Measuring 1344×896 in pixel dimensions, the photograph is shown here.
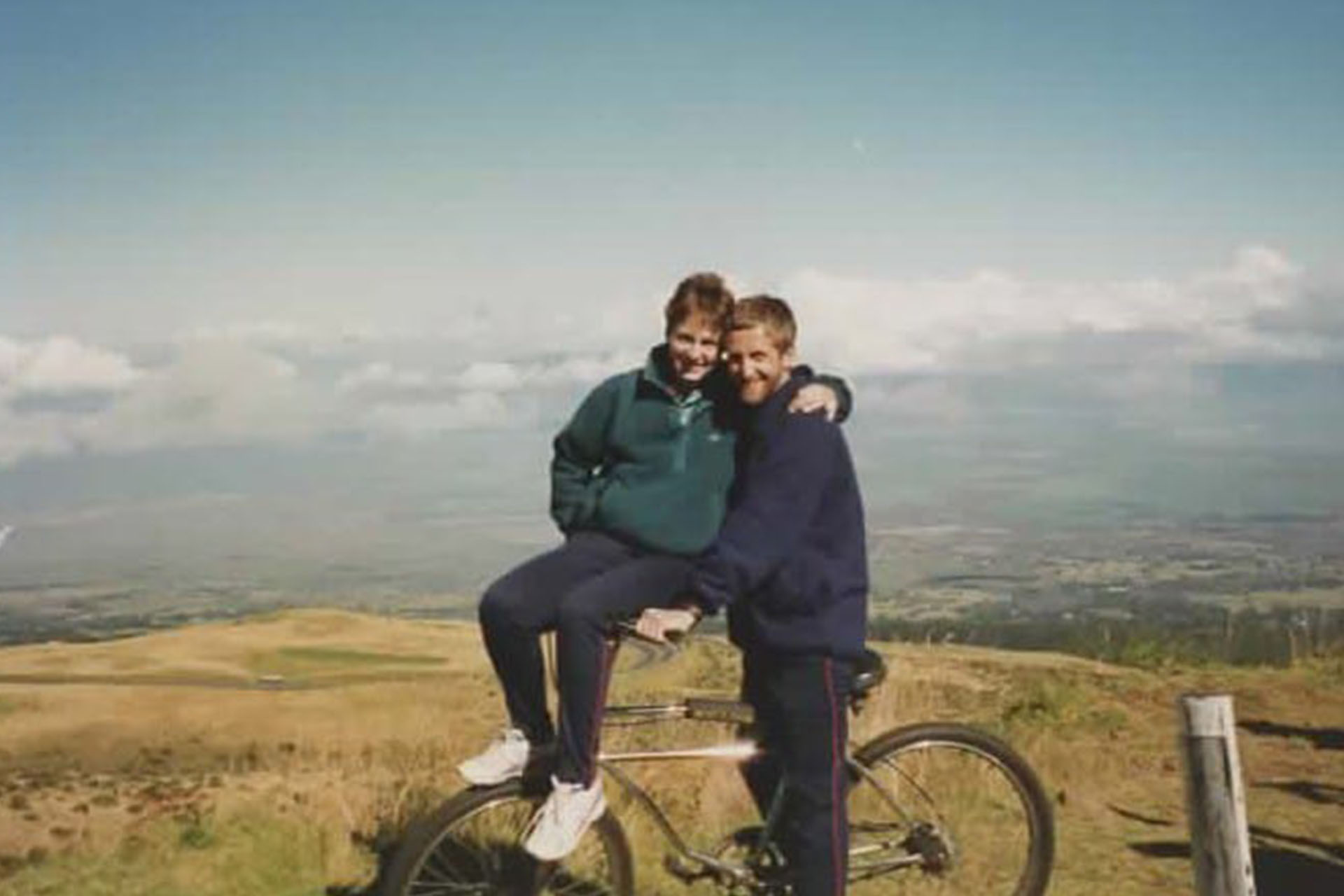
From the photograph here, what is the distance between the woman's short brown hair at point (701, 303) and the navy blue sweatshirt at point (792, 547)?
35 centimetres

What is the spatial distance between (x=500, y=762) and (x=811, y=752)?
114 centimetres

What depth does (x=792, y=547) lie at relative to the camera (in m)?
4.58

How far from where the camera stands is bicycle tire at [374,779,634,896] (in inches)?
183

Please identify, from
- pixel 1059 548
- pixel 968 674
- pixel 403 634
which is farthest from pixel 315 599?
pixel 968 674

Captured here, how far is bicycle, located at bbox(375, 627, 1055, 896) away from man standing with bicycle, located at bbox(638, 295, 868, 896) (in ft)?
0.66

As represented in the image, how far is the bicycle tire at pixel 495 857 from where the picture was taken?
4.65 metres

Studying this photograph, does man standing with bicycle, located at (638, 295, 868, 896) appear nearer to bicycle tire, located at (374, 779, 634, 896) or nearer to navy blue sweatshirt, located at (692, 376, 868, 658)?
navy blue sweatshirt, located at (692, 376, 868, 658)

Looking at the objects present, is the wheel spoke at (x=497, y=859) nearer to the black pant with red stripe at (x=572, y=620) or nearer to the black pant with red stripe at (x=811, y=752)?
the black pant with red stripe at (x=572, y=620)

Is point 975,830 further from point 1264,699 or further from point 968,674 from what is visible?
point 968,674

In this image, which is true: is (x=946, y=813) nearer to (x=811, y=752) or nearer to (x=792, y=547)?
(x=811, y=752)

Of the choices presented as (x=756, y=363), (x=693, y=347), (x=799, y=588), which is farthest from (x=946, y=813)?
(x=693, y=347)

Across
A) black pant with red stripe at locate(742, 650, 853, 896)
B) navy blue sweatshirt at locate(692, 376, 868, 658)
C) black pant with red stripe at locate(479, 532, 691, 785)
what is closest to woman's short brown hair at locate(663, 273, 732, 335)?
navy blue sweatshirt at locate(692, 376, 868, 658)

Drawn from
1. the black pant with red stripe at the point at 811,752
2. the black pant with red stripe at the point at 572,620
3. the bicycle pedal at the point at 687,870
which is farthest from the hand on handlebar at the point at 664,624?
the bicycle pedal at the point at 687,870

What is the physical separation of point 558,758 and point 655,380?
55.9 inches
